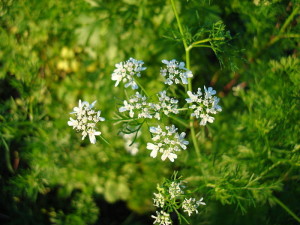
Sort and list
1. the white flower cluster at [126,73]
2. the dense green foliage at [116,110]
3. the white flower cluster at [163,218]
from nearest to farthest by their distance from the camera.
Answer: the white flower cluster at [163,218]
the white flower cluster at [126,73]
the dense green foliage at [116,110]

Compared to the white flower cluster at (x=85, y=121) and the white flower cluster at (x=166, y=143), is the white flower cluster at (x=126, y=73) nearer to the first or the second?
the white flower cluster at (x=85, y=121)

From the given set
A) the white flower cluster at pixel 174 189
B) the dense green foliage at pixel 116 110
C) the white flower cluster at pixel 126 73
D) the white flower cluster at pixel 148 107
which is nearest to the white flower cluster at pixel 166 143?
the white flower cluster at pixel 148 107

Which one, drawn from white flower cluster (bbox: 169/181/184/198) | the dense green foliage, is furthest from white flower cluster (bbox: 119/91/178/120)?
the dense green foliage

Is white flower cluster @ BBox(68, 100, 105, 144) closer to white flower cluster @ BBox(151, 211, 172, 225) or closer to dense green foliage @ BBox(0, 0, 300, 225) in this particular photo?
dense green foliage @ BBox(0, 0, 300, 225)

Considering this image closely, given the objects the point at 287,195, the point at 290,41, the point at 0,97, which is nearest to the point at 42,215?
the point at 0,97

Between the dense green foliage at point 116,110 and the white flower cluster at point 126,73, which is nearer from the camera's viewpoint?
the white flower cluster at point 126,73

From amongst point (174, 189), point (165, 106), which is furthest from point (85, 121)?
point (174, 189)
